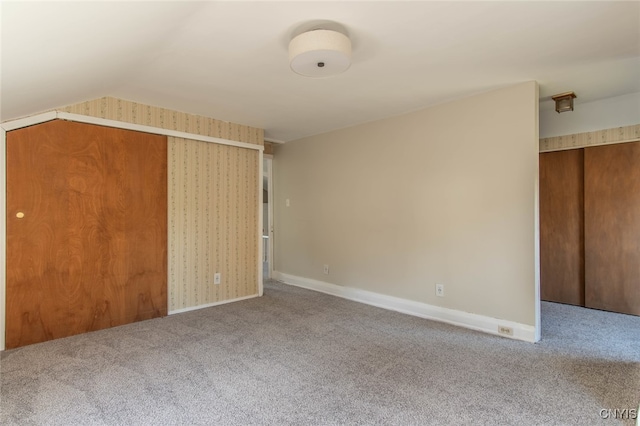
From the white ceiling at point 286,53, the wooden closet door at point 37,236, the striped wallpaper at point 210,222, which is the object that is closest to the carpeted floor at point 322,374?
the wooden closet door at point 37,236

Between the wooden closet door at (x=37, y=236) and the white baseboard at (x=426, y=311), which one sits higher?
the wooden closet door at (x=37, y=236)

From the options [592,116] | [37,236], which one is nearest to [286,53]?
[37,236]

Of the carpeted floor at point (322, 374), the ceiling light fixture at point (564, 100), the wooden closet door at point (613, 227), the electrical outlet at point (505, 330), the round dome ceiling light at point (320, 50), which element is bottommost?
the carpeted floor at point (322, 374)

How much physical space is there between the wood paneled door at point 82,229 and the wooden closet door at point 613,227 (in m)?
4.78

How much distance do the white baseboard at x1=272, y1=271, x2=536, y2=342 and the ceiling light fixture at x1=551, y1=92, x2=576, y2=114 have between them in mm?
2136

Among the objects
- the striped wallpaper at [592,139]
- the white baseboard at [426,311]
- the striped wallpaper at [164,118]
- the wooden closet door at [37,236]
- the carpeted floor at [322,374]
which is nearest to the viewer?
the carpeted floor at [322,374]

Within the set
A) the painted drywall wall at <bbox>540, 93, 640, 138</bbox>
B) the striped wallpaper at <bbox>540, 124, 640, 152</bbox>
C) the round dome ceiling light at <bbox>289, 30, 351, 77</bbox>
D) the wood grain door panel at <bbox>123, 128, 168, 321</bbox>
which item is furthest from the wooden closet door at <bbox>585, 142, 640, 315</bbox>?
the wood grain door panel at <bbox>123, 128, 168, 321</bbox>

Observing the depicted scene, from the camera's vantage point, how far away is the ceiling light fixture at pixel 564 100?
307 cm

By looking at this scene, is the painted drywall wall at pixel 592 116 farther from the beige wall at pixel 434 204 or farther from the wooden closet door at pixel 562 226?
the beige wall at pixel 434 204

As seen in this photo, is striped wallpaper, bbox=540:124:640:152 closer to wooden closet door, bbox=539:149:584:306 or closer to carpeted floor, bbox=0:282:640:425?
wooden closet door, bbox=539:149:584:306

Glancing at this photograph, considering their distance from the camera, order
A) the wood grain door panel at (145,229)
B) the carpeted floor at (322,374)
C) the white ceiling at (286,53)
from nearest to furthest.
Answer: the white ceiling at (286,53) < the carpeted floor at (322,374) < the wood grain door panel at (145,229)

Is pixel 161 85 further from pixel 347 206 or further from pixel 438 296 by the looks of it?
pixel 438 296

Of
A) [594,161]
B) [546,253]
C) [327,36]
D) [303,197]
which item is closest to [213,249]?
[303,197]

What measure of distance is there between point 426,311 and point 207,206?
2735mm
